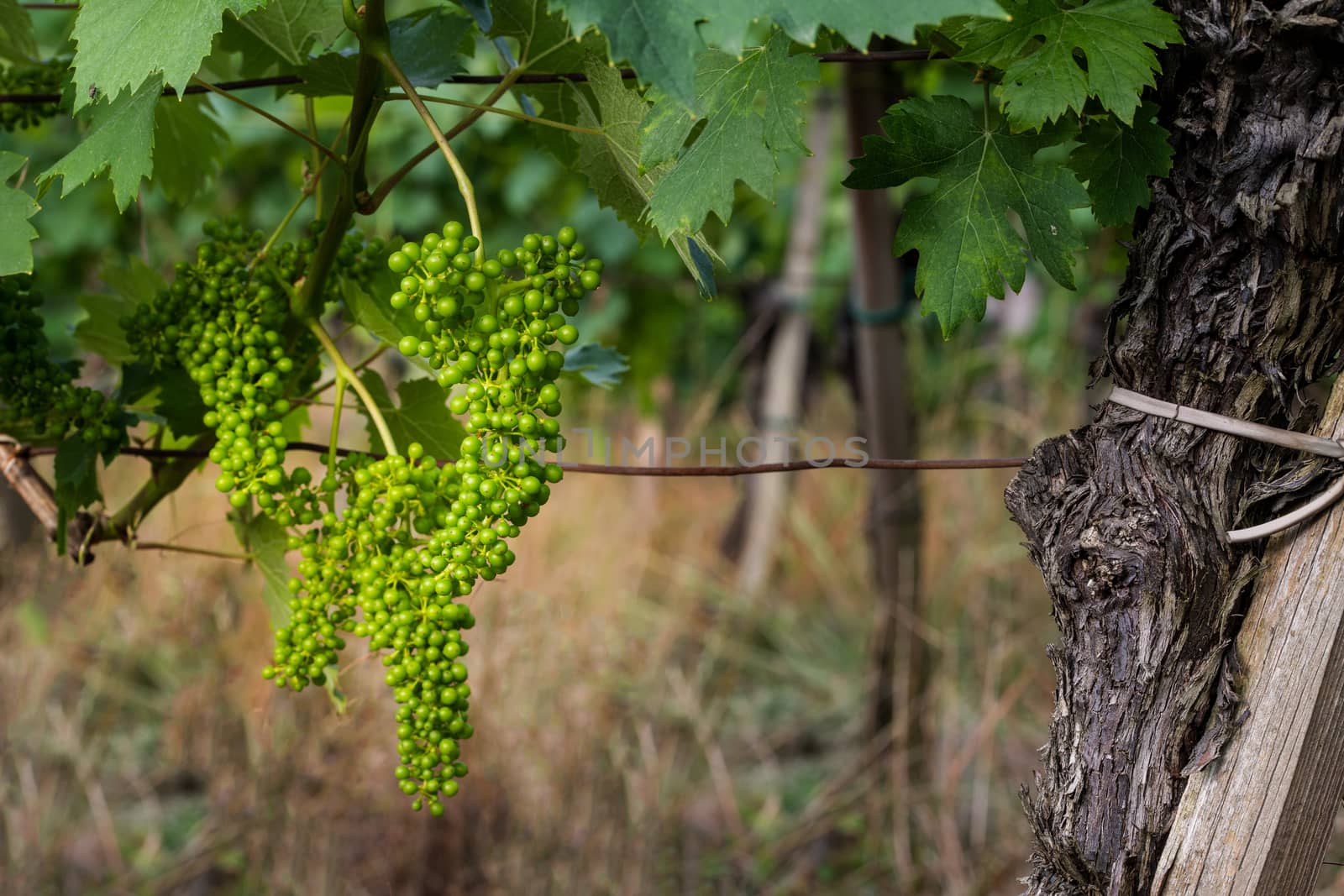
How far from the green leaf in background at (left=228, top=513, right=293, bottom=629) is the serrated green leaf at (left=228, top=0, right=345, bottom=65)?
40 cm

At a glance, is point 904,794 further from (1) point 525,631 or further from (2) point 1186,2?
(2) point 1186,2

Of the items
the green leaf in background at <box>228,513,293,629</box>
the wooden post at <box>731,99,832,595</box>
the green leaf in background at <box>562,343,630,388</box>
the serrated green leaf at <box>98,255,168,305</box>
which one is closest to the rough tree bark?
the green leaf in background at <box>562,343,630,388</box>

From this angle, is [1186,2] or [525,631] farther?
[525,631]

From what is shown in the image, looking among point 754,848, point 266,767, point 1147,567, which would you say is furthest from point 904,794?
point 1147,567

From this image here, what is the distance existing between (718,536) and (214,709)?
2.25 metres

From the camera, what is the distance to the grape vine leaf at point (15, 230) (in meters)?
0.76

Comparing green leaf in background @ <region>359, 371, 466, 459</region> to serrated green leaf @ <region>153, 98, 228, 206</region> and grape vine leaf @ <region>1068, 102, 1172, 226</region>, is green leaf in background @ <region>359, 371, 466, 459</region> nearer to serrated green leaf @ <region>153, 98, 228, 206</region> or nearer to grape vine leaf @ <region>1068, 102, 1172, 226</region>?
serrated green leaf @ <region>153, 98, 228, 206</region>

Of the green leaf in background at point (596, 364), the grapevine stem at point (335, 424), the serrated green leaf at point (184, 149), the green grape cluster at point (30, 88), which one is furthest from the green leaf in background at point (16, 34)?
the green leaf in background at point (596, 364)

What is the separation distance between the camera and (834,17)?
0.58 m

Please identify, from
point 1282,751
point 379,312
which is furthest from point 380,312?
point 1282,751

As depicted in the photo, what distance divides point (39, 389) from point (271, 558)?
0.23 m

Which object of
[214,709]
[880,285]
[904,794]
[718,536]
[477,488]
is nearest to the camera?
[477,488]

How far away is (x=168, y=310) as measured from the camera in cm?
91

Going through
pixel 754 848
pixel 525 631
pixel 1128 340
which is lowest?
pixel 754 848
